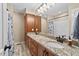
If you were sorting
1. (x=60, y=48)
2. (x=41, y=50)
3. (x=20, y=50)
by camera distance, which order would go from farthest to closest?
(x=20, y=50) < (x=41, y=50) < (x=60, y=48)

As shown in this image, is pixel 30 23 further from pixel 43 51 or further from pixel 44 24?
pixel 43 51

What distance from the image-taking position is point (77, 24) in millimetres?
1668

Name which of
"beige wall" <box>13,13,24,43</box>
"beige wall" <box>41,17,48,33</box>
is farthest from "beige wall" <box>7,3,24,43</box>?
"beige wall" <box>41,17,48,33</box>

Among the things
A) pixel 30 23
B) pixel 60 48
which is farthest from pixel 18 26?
pixel 60 48

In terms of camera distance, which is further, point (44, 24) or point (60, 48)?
point (44, 24)

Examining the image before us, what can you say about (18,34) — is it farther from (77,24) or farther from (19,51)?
(77,24)

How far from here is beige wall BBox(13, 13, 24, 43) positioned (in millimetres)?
1741

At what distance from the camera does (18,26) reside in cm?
175

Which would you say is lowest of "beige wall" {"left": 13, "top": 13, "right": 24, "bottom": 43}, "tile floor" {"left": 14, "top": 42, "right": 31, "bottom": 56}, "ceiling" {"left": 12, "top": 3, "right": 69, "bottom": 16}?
"tile floor" {"left": 14, "top": 42, "right": 31, "bottom": 56}

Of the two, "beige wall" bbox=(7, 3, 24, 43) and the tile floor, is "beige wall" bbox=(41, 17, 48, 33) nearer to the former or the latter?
"beige wall" bbox=(7, 3, 24, 43)

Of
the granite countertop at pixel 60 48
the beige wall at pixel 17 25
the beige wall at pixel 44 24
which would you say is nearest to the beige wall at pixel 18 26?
the beige wall at pixel 17 25

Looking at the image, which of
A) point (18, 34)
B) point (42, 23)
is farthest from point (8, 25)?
point (42, 23)

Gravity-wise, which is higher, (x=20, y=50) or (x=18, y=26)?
(x=18, y=26)

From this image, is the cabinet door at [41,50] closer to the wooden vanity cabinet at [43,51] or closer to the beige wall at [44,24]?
the wooden vanity cabinet at [43,51]
